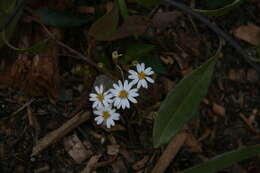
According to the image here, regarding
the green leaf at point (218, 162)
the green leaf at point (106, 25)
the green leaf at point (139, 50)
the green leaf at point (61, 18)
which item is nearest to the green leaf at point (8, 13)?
the green leaf at point (61, 18)

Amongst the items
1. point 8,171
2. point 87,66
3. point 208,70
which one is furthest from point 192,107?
point 8,171

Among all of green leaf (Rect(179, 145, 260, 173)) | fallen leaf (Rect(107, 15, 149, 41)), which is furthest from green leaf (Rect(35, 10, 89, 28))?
green leaf (Rect(179, 145, 260, 173))

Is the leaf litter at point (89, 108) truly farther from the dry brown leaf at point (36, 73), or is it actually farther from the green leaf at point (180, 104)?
the green leaf at point (180, 104)

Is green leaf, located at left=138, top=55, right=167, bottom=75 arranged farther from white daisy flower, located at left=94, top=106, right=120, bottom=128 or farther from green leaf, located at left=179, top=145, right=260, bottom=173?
green leaf, located at left=179, top=145, right=260, bottom=173

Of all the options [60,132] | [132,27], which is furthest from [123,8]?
[60,132]

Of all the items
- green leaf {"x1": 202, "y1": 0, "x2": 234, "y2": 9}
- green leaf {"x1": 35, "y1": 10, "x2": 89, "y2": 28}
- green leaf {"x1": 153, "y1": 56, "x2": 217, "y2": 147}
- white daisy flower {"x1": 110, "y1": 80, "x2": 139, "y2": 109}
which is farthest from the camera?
green leaf {"x1": 202, "y1": 0, "x2": 234, "y2": 9}

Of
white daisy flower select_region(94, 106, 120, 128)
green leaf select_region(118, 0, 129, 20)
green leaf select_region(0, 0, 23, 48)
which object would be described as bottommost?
white daisy flower select_region(94, 106, 120, 128)

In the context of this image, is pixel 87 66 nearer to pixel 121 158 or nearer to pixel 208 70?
pixel 121 158

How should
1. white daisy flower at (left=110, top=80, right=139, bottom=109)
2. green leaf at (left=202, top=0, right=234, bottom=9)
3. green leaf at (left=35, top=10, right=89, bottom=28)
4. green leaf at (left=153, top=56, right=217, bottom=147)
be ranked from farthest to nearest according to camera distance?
green leaf at (left=202, top=0, right=234, bottom=9) < green leaf at (left=35, top=10, right=89, bottom=28) < white daisy flower at (left=110, top=80, right=139, bottom=109) < green leaf at (left=153, top=56, right=217, bottom=147)
